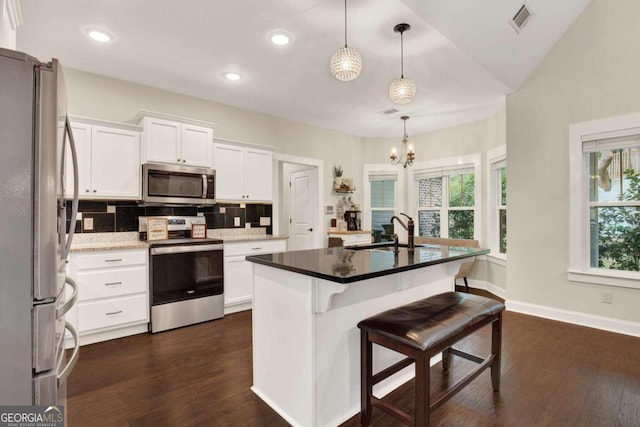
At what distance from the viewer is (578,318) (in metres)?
3.43

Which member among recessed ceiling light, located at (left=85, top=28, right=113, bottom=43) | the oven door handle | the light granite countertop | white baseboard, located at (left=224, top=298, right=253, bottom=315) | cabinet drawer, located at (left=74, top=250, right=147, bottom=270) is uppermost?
recessed ceiling light, located at (left=85, top=28, right=113, bottom=43)

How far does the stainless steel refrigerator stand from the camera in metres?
1.11

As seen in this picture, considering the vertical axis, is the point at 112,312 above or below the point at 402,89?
below

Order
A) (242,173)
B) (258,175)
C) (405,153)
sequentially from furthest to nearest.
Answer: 1. (405,153)
2. (258,175)
3. (242,173)

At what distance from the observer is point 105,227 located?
3498mm

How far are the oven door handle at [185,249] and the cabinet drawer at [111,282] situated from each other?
0.72 feet

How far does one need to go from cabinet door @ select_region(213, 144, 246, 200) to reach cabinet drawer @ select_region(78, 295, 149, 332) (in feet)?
5.06

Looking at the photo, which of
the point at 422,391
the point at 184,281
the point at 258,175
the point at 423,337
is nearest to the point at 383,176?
the point at 258,175

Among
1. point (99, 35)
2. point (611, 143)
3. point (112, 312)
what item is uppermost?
point (99, 35)

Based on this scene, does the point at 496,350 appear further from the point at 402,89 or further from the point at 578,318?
the point at 402,89

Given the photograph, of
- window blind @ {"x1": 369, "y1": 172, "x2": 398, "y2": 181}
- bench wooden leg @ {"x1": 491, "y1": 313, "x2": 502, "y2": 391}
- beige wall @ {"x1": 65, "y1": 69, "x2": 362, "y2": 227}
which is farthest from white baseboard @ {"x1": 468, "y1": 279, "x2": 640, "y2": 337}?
beige wall @ {"x1": 65, "y1": 69, "x2": 362, "y2": 227}

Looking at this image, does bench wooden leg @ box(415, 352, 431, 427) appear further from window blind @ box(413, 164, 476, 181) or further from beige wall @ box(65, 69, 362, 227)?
window blind @ box(413, 164, 476, 181)

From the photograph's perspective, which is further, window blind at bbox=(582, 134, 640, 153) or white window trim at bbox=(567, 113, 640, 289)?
white window trim at bbox=(567, 113, 640, 289)

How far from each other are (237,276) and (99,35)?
2.74 m
